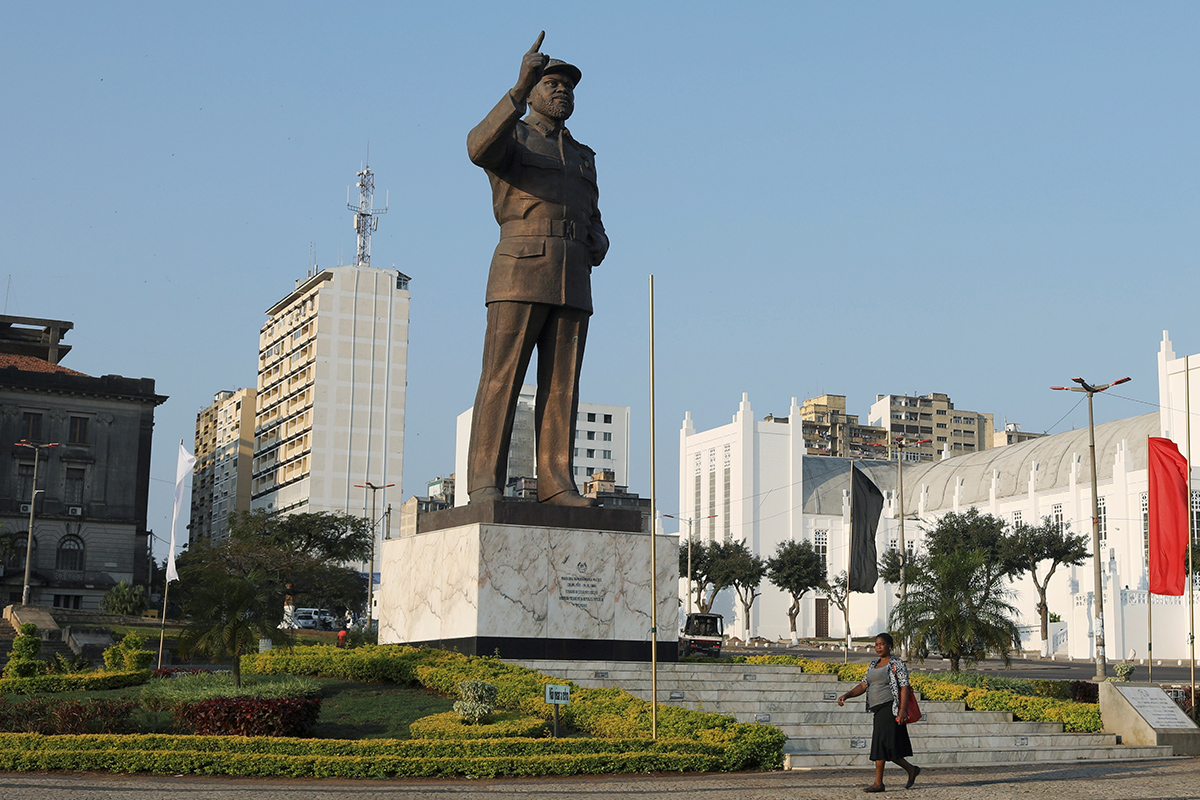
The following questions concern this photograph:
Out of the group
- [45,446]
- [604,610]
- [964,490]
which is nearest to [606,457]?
[964,490]

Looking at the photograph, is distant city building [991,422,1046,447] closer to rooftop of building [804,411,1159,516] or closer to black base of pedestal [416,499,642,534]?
rooftop of building [804,411,1159,516]

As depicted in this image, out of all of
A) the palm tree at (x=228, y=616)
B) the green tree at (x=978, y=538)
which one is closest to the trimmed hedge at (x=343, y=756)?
the palm tree at (x=228, y=616)

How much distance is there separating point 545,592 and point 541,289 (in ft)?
13.3

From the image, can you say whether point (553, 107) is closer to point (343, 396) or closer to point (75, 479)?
point (75, 479)

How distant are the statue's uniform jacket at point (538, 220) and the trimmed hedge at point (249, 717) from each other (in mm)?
6407

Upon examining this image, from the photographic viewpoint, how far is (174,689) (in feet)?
51.2

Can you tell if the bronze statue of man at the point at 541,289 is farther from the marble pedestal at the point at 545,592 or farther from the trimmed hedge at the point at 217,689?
the trimmed hedge at the point at 217,689

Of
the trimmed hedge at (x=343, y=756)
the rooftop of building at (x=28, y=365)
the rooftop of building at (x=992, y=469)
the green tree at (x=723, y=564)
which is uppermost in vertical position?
the rooftop of building at (x=28, y=365)

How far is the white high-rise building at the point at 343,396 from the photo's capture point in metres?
97.9

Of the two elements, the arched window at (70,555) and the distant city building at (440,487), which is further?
the distant city building at (440,487)

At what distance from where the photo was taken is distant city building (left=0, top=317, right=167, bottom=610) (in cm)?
6912

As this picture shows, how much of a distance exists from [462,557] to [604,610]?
204cm

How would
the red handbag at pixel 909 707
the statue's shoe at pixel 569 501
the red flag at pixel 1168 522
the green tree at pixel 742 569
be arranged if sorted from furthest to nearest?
1. the green tree at pixel 742 569
2. the red flag at pixel 1168 522
3. the statue's shoe at pixel 569 501
4. the red handbag at pixel 909 707

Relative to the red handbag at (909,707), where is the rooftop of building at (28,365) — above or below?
above
